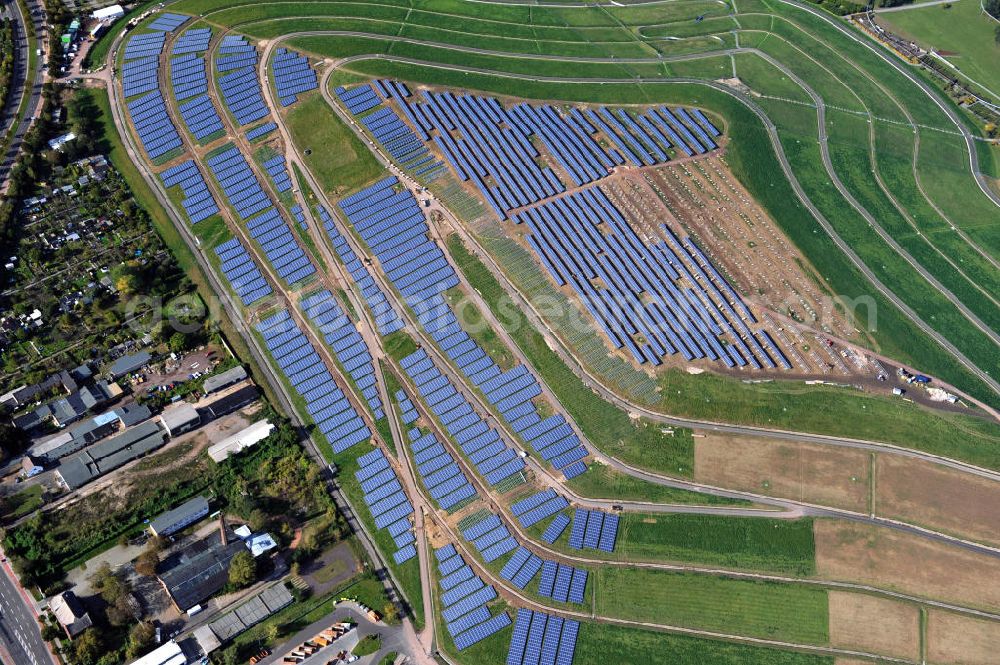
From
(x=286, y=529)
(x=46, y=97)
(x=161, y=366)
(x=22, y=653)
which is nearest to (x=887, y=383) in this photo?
(x=286, y=529)

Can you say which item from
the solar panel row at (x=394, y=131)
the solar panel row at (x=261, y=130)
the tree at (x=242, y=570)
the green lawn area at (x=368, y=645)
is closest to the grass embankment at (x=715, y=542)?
the green lawn area at (x=368, y=645)

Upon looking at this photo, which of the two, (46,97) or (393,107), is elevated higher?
(46,97)

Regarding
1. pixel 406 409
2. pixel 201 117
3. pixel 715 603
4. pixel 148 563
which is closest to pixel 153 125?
pixel 201 117

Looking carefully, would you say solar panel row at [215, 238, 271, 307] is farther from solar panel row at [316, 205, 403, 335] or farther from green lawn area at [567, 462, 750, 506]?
green lawn area at [567, 462, 750, 506]

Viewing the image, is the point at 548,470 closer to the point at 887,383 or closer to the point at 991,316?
the point at 887,383

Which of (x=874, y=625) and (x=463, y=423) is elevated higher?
(x=463, y=423)

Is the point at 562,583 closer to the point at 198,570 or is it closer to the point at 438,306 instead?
the point at 198,570
